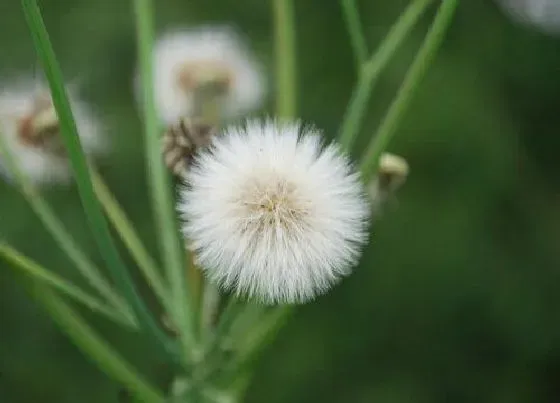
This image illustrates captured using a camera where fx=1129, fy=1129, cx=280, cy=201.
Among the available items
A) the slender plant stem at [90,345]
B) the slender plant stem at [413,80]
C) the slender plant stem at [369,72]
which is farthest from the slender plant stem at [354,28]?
the slender plant stem at [90,345]

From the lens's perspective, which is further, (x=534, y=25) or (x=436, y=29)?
(x=534, y=25)

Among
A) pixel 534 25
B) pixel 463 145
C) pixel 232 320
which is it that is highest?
pixel 534 25

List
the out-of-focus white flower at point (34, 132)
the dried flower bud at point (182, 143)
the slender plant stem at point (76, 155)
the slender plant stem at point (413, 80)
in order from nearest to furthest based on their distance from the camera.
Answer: the slender plant stem at point (76, 155) < the slender plant stem at point (413, 80) < the dried flower bud at point (182, 143) < the out-of-focus white flower at point (34, 132)

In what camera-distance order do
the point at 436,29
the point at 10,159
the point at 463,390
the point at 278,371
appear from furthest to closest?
the point at 463,390, the point at 278,371, the point at 10,159, the point at 436,29

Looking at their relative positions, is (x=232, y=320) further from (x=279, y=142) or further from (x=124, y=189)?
(x=124, y=189)

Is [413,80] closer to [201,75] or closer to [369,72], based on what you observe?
[369,72]

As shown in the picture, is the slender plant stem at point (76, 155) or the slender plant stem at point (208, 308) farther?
the slender plant stem at point (208, 308)

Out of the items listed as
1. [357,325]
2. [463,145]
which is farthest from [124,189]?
[463,145]

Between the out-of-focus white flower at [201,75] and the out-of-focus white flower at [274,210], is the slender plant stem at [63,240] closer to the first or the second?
the out-of-focus white flower at [274,210]
